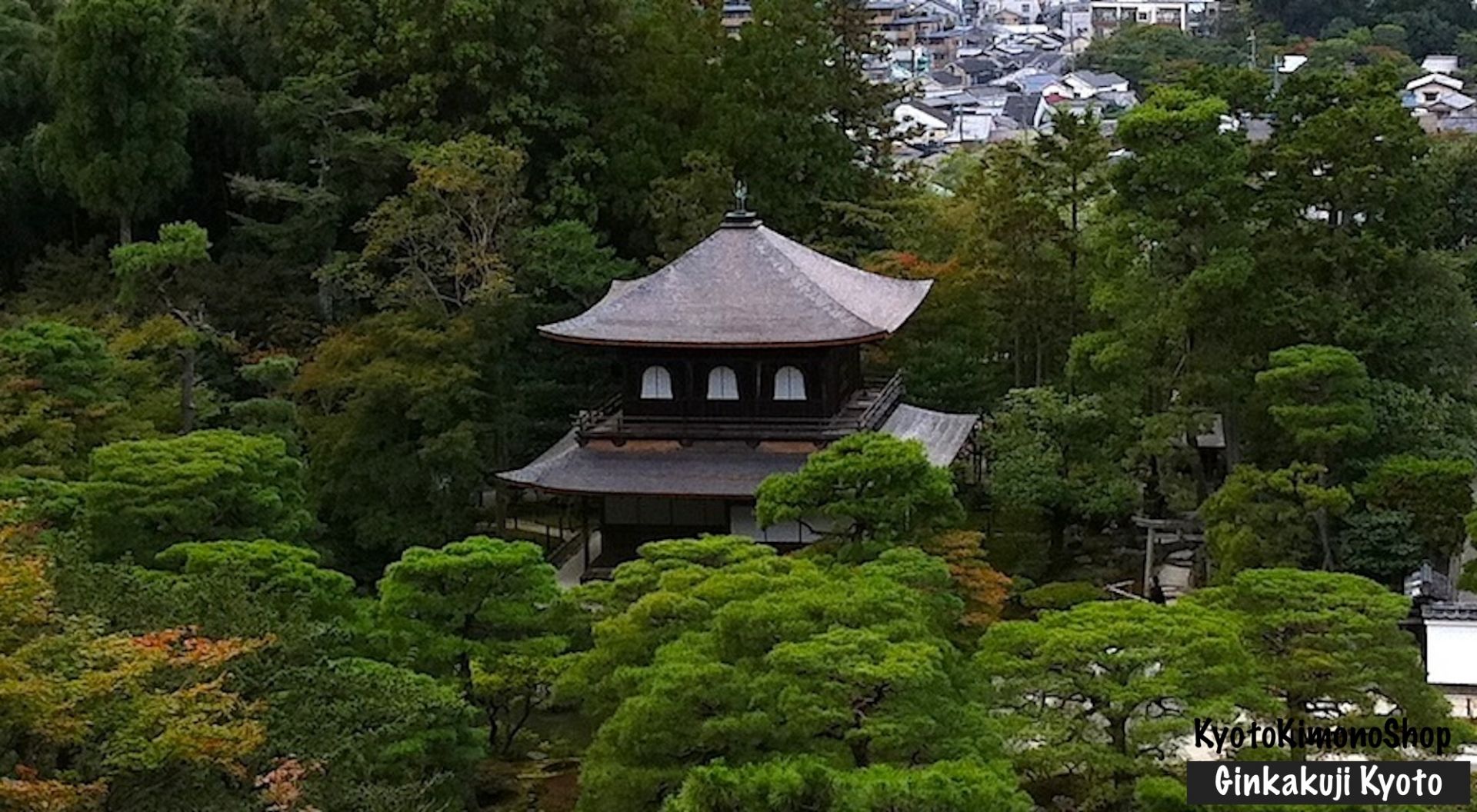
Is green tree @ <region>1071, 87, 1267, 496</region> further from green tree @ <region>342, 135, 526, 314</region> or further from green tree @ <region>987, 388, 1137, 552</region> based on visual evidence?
green tree @ <region>342, 135, 526, 314</region>

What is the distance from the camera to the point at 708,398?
24656 mm

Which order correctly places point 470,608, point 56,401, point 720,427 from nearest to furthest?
1. point 470,608
2. point 56,401
3. point 720,427

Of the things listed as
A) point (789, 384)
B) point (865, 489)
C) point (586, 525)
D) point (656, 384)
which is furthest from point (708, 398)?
point (865, 489)

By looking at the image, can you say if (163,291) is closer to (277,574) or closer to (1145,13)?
(277,574)

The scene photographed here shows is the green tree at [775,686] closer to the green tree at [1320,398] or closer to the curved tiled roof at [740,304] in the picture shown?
the green tree at [1320,398]

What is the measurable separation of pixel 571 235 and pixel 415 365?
373cm

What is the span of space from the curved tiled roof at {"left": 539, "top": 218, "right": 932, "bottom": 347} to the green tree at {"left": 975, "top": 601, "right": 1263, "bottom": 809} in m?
9.07

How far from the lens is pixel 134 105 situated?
A: 29719mm

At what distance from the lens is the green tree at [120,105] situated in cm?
2892

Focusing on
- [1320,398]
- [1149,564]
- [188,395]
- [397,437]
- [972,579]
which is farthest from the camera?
[397,437]

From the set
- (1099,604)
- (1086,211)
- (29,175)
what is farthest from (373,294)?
(1099,604)

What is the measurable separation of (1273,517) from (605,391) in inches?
464

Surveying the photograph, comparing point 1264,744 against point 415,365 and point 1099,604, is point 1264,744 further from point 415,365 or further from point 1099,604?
point 415,365

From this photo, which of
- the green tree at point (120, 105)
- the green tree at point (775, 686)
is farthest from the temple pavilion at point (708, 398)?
the green tree at point (120, 105)
